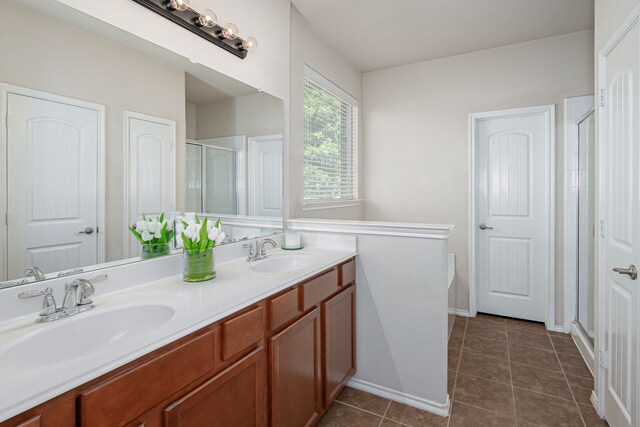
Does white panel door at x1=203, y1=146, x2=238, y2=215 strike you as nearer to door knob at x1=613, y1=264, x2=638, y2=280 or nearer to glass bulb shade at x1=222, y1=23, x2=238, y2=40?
glass bulb shade at x1=222, y1=23, x2=238, y2=40

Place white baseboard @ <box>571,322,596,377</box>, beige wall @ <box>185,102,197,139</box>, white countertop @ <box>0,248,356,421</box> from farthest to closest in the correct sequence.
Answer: white baseboard @ <box>571,322,596,377</box> → beige wall @ <box>185,102,197,139</box> → white countertop @ <box>0,248,356,421</box>

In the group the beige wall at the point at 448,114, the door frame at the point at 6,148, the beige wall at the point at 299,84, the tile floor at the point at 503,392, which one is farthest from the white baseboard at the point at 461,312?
the door frame at the point at 6,148

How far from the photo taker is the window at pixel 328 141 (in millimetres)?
2902

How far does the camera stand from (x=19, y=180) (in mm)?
1118

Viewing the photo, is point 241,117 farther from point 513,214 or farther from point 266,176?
point 513,214

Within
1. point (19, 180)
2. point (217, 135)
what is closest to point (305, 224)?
point (217, 135)

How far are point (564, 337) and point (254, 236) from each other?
2.90 meters

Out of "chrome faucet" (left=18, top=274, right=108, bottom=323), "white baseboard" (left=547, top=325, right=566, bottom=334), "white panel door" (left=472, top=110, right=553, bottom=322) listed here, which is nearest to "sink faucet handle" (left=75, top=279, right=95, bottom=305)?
"chrome faucet" (left=18, top=274, right=108, bottom=323)

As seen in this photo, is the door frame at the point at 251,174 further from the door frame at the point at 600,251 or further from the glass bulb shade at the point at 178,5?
the door frame at the point at 600,251

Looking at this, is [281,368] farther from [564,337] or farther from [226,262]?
[564,337]

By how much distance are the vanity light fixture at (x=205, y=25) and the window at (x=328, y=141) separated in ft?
2.93

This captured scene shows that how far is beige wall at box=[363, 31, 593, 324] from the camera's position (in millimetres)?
3109

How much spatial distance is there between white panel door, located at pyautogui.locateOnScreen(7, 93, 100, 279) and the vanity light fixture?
0.65 meters

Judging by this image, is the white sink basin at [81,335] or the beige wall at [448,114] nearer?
the white sink basin at [81,335]
